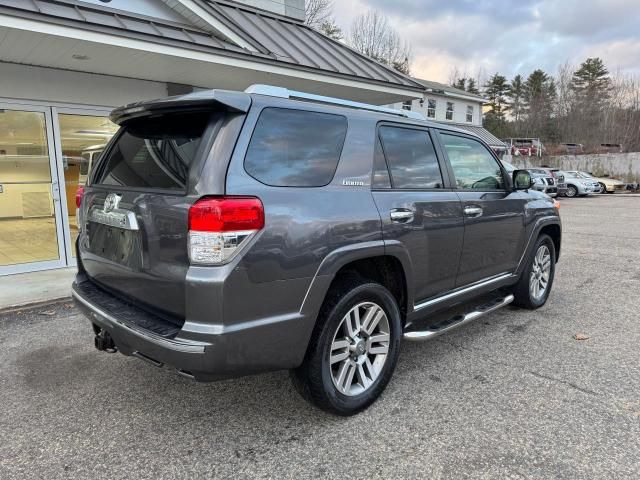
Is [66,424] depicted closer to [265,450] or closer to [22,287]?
[265,450]

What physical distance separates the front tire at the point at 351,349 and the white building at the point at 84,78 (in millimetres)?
5012

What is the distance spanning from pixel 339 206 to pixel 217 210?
0.77 metres

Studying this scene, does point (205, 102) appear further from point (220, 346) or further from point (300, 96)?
point (220, 346)

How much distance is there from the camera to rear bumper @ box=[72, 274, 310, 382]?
224 centimetres

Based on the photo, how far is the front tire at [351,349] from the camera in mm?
2675

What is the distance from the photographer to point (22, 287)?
6094 millimetres

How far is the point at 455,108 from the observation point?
2933 centimetres

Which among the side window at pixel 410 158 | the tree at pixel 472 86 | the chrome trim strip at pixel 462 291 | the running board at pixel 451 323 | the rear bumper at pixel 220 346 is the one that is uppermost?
the tree at pixel 472 86

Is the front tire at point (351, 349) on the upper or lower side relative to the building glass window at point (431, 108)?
lower

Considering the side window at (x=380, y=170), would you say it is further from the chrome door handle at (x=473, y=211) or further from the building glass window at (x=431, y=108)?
the building glass window at (x=431, y=108)

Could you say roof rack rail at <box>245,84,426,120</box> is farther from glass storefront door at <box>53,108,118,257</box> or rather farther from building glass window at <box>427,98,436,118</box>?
building glass window at <box>427,98,436,118</box>

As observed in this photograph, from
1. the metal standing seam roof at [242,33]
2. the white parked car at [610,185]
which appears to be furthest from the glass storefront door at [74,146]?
the white parked car at [610,185]

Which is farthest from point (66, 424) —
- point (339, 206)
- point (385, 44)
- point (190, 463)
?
point (385, 44)

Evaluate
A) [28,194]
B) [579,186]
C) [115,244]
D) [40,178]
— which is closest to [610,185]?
[579,186]
